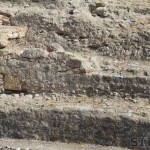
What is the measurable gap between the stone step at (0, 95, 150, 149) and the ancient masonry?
0.01 metres

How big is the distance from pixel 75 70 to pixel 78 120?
2.57ft

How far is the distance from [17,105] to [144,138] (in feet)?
5.72

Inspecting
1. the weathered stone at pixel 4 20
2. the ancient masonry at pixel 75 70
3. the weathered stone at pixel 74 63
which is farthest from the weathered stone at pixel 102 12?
the weathered stone at pixel 4 20

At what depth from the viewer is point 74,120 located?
18.2 ft

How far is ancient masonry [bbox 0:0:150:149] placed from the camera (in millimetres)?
5520

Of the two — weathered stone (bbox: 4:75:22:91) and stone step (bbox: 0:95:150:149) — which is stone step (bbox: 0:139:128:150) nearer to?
stone step (bbox: 0:95:150:149)

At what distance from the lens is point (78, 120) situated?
5.54 m

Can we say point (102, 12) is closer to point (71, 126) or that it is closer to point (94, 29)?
point (94, 29)

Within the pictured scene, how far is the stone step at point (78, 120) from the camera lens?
17.6 feet

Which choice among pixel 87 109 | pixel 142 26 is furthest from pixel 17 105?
pixel 142 26

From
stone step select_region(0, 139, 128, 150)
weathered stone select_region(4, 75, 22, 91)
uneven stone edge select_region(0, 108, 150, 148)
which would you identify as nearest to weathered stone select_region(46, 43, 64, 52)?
weathered stone select_region(4, 75, 22, 91)

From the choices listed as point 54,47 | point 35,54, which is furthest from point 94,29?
point 35,54

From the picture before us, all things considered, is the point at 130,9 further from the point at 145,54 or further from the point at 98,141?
the point at 98,141

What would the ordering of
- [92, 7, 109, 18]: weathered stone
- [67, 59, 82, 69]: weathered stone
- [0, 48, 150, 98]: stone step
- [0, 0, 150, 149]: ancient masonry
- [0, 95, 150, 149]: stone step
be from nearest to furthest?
[0, 95, 150, 149]: stone step → [0, 0, 150, 149]: ancient masonry → [0, 48, 150, 98]: stone step → [67, 59, 82, 69]: weathered stone → [92, 7, 109, 18]: weathered stone
